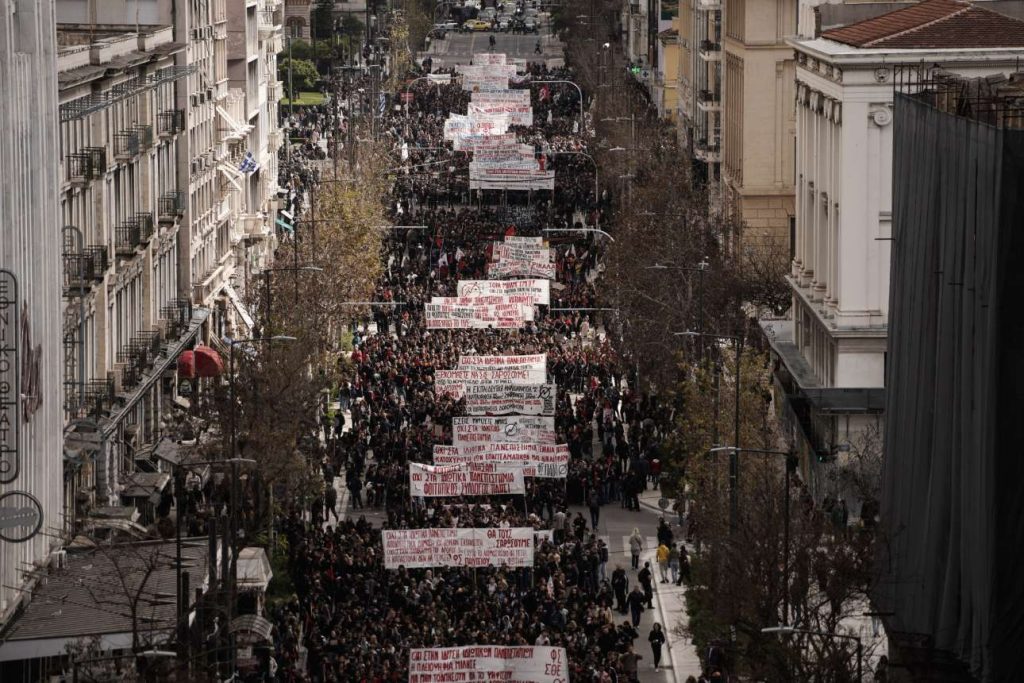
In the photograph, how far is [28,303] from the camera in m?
52.7

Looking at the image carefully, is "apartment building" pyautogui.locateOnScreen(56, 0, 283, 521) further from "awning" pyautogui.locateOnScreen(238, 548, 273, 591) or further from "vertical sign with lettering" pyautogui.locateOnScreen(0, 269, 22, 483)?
"vertical sign with lettering" pyautogui.locateOnScreen(0, 269, 22, 483)

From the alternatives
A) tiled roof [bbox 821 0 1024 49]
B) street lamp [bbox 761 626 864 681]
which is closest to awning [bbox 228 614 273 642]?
street lamp [bbox 761 626 864 681]

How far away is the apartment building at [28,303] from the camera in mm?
48938

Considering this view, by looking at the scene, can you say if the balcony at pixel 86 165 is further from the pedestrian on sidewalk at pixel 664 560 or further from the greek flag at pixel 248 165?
the greek flag at pixel 248 165

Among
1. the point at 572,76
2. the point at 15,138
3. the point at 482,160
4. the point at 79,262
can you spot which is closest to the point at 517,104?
the point at 482,160

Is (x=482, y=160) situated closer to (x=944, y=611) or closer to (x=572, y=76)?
(x=572, y=76)

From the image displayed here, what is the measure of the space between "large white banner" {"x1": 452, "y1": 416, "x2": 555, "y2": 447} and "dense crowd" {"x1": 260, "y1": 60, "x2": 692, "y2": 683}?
4.19 ft

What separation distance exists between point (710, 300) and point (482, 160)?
50.0 metres

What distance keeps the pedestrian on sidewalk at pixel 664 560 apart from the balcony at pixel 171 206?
2405 centimetres

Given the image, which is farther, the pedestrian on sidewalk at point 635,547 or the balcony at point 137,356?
the balcony at point 137,356

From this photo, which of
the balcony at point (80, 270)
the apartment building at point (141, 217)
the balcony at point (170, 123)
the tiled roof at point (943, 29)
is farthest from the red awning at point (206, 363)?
the tiled roof at point (943, 29)

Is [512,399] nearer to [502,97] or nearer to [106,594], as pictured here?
[106,594]

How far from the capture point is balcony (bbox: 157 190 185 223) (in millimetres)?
80188

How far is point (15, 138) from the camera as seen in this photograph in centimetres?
5216
